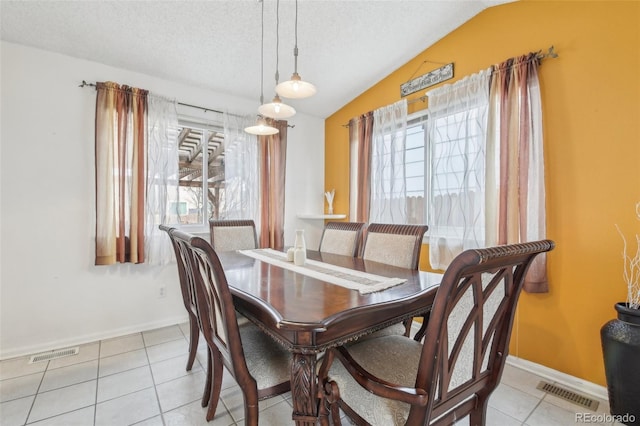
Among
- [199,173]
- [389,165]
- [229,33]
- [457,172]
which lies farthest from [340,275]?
[199,173]

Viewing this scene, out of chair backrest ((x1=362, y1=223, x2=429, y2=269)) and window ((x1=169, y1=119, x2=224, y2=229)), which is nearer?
chair backrest ((x1=362, y1=223, x2=429, y2=269))

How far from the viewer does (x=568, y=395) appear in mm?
1805

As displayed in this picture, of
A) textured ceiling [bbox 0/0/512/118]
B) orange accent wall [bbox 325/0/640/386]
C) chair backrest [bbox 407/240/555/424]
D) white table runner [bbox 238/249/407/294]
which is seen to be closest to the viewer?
chair backrest [bbox 407/240/555/424]

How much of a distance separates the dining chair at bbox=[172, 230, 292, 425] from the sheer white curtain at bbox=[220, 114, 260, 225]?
6.21 ft

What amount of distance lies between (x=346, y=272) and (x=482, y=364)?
0.81 metres

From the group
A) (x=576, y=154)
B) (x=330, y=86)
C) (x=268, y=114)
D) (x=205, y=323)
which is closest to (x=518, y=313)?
(x=576, y=154)

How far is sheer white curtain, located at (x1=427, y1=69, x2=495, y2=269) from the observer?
2352 millimetres

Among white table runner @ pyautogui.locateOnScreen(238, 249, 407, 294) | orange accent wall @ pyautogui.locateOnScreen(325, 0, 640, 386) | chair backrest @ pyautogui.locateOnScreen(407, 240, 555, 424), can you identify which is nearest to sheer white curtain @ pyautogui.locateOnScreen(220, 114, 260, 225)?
white table runner @ pyautogui.locateOnScreen(238, 249, 407, 294)

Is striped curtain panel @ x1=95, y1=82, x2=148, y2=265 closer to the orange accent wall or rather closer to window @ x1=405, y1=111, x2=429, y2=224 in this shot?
window @ x1=405, y1=111, x2=429, y2=224

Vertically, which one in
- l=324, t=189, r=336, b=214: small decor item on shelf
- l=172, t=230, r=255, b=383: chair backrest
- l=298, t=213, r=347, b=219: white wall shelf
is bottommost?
l=172, t=230, r=255, b=383: chair backrest

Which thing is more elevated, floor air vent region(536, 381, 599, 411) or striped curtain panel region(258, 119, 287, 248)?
striped curtain panel region(258, 119, 287, 248)

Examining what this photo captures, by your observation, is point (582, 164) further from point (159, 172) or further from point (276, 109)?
point (159, 172)

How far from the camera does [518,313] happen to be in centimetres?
216

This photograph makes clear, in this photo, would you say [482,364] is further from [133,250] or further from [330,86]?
[330,86]
